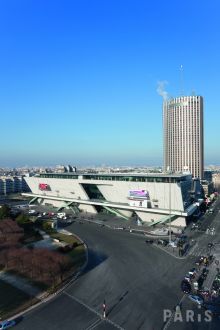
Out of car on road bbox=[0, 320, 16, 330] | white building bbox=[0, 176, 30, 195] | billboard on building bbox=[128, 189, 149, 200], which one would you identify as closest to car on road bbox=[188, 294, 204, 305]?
car on road bbox=[0, 320, 16, 330]

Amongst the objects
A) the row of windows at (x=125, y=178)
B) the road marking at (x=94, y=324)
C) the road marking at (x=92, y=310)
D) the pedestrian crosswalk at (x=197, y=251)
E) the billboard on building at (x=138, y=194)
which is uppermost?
the row of windows at (x=125, y=178)

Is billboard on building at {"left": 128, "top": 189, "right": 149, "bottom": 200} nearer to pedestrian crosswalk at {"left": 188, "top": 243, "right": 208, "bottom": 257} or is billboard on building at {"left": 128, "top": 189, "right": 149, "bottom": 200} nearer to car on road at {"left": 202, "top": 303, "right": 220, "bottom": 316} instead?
pedestrian crosswalk at {"left": 188, "top": 243, "right": 208, "bottom": 257}

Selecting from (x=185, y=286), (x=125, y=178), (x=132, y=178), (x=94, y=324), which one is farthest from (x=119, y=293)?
(x=125, y=178)

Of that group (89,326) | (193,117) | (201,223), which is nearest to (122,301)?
(89,326)

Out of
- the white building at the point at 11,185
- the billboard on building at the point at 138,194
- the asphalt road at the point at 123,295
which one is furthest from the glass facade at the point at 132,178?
the white building at the point at 11,185

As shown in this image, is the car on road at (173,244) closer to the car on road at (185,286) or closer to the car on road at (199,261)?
the car on road at (199,261)

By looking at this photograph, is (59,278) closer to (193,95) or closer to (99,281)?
(99,281)
